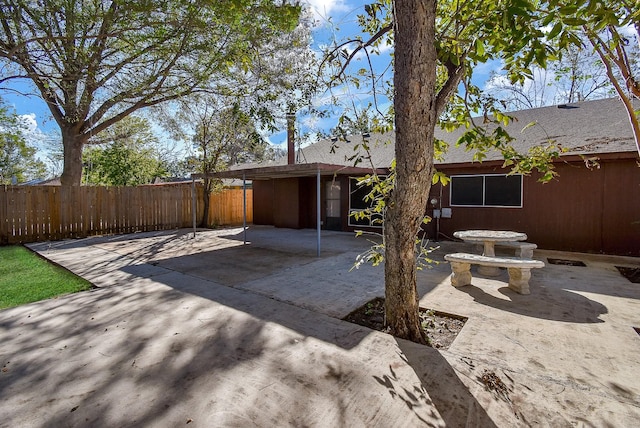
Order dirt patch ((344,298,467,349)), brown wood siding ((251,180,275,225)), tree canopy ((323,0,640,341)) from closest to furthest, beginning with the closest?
tree canopy ((323,0,640,341))
dirt patch ((344,298,467,349))
brown wood siding ((251,180,275,225))

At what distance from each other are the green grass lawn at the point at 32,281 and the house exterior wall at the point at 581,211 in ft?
30.4

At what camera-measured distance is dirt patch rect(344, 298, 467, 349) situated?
3.16 metres

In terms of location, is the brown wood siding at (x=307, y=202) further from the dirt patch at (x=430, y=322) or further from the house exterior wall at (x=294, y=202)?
the dirt patch at (x=430, y=322)

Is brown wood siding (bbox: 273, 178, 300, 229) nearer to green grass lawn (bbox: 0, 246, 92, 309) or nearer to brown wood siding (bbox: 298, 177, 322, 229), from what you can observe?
brown wood siding (bbox: 298, 177, 322, 229)

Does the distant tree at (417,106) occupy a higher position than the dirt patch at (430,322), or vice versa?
the distant tree at (417,106)

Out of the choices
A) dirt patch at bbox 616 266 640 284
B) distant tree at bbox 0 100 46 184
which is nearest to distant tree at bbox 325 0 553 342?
dirt patch at bbox 616 266 640 284

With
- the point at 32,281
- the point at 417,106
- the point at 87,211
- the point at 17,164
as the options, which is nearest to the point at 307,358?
the point at 417,106

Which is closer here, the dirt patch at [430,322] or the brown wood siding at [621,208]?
the dirt patch at [430,322]

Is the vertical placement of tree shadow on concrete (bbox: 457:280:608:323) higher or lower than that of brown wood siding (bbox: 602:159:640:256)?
lower

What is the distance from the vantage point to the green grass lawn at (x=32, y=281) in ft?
14.6

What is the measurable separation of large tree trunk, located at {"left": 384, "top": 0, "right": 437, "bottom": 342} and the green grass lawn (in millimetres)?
4618

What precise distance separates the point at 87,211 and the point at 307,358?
10.7 metres

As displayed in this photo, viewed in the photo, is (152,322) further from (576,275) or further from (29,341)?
(576,275)

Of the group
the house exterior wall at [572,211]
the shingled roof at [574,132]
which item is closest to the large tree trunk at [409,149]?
the shingled roof at [574,132]
